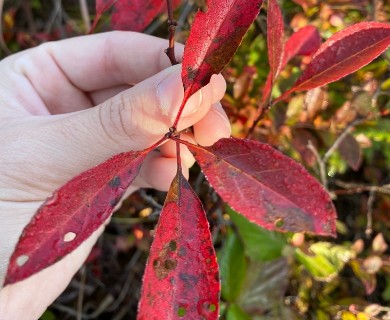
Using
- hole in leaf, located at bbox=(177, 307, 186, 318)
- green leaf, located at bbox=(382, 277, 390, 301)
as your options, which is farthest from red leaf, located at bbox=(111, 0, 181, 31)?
green leaf, located at bbox=(382, 277, 390, 301)

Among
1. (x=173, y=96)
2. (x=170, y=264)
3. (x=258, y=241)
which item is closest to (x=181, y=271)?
(x=170, y=264)

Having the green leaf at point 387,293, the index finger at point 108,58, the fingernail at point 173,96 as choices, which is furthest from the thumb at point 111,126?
the green leaf at point 387,293

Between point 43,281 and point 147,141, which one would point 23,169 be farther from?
point 43,281

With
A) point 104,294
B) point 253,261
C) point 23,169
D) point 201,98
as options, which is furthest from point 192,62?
point 104,294

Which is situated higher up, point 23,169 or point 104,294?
point 23,169

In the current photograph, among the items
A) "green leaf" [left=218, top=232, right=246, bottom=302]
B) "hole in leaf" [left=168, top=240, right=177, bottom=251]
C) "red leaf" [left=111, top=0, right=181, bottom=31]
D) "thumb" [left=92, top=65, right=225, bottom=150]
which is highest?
"red leaf" [left=111, top=0, right=181, bottom=31]

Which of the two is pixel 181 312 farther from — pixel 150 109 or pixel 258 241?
pixel 258 241

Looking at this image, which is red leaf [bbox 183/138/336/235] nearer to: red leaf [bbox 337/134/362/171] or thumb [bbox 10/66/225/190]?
thumb [bbox 10/66/225/190]
